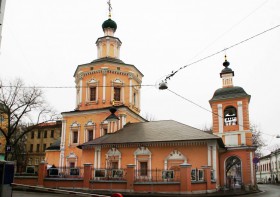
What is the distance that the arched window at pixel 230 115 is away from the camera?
2922 centimetres

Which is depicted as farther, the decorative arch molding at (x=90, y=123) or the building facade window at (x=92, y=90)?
the building facade window at (x=92, y=90)

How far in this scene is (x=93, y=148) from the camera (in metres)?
25.6

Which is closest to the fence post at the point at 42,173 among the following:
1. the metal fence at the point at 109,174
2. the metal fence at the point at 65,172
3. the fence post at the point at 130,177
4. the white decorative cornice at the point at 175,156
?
the metal fence at the point at 65,172

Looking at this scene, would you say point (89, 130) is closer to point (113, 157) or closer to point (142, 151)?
point (113, 157)

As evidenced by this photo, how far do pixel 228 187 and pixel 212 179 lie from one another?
6086 millimetres

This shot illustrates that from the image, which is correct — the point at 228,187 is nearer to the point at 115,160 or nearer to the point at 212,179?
the point at 212,179

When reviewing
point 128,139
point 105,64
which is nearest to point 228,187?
point 128,139

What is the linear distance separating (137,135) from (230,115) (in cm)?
985

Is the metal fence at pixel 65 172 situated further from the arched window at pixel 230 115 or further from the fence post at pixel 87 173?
the arched window at pixel 230 115

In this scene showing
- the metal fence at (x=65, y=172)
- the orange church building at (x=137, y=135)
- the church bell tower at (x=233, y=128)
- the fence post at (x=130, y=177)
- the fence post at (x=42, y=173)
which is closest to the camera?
the fence post at (x=130, y=177)

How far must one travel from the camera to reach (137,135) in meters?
25.1

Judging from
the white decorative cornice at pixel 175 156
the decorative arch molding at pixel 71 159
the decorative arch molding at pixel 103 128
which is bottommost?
the decorative arch molding at pixel 71 159

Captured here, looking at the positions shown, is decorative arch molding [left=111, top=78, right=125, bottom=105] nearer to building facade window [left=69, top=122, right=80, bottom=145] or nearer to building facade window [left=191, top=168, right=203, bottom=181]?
building facade window [left=69, top=122, right=80, bottom=145]

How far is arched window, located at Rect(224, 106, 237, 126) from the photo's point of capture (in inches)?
1150
